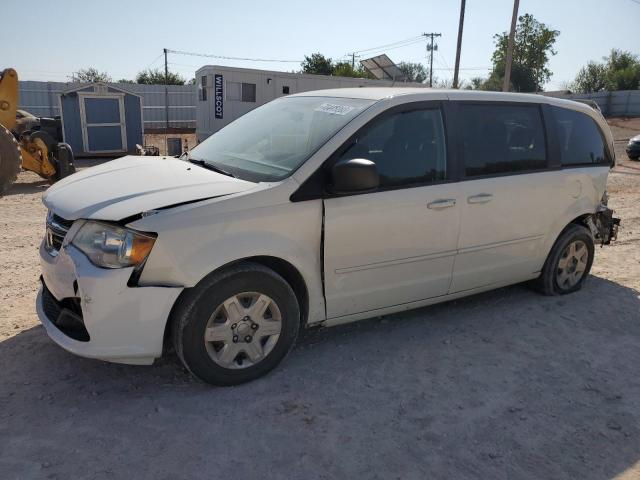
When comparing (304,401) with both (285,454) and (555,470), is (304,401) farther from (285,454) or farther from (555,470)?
(555,470)

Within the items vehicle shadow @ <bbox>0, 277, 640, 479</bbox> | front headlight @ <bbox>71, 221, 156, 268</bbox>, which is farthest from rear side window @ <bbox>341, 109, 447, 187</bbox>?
front headlight @ <bbox>71, 221, 156, 268</bbox>

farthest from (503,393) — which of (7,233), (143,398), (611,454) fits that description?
(7,233)

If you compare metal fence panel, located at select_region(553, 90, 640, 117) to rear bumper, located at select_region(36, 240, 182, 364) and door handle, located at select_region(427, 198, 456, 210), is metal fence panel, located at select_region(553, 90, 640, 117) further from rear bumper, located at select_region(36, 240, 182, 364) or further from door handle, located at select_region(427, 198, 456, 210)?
rear bumper, located at select_region(36, 240, 182, 364)

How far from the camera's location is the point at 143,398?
3121 millimetres

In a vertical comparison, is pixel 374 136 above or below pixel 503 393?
above

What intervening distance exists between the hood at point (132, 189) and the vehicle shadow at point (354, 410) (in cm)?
107

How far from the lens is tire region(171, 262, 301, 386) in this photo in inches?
119

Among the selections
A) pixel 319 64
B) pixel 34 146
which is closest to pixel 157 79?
pixel 319 64

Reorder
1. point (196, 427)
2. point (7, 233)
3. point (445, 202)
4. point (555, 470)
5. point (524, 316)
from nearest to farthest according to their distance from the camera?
point (555, 470)
point (196, 427)
point (445, 202)
point (524, 316)
point (7, 233)

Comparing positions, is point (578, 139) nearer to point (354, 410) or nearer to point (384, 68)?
point (354, 410)

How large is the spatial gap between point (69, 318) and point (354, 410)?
1.74 meters

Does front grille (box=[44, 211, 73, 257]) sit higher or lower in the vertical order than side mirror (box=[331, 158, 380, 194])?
lower

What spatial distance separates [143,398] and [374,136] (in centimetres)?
219

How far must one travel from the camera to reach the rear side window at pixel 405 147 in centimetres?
359
